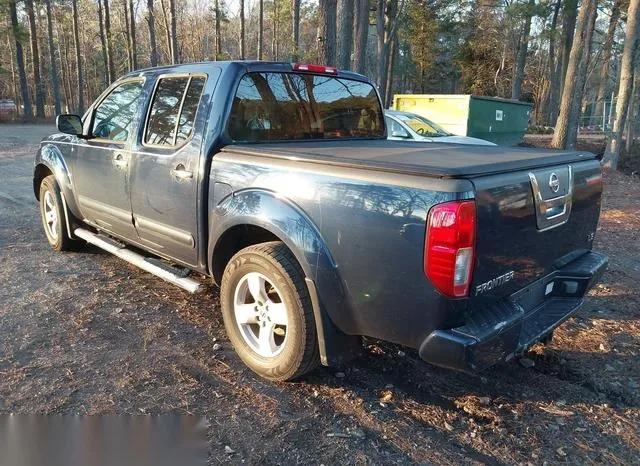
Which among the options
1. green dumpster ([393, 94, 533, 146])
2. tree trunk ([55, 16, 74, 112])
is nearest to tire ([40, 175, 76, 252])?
green dumpster ([393, 94, 533, 146])

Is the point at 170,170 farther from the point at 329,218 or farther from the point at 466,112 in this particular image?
the point at 466,112

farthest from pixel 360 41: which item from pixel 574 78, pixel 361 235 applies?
pixel 361 235

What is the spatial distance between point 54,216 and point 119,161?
1.89m

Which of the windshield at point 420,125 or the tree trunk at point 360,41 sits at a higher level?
the tree trunk at point 360,41

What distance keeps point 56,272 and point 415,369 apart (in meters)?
3.70

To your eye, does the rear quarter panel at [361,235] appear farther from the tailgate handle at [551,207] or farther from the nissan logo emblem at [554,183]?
the nissan logo emblem at [554,183]

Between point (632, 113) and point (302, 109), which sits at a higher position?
point (632, 113)

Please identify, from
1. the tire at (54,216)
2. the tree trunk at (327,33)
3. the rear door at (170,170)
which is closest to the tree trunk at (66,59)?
the tree trunk at (327,33)

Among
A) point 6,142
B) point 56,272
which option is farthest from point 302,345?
point 6,142

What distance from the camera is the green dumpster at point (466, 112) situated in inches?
624

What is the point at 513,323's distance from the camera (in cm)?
255

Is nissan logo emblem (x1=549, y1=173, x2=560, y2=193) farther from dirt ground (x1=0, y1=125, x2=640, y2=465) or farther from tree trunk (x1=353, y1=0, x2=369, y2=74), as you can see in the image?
tree trunk (x1=353, y1=0, x2=369, y2=74)

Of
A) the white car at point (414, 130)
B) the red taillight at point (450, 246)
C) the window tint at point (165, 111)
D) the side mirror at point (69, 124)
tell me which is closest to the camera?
the red taillight at point (450, 246)

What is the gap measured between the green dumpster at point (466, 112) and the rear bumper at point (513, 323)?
13251 mm
